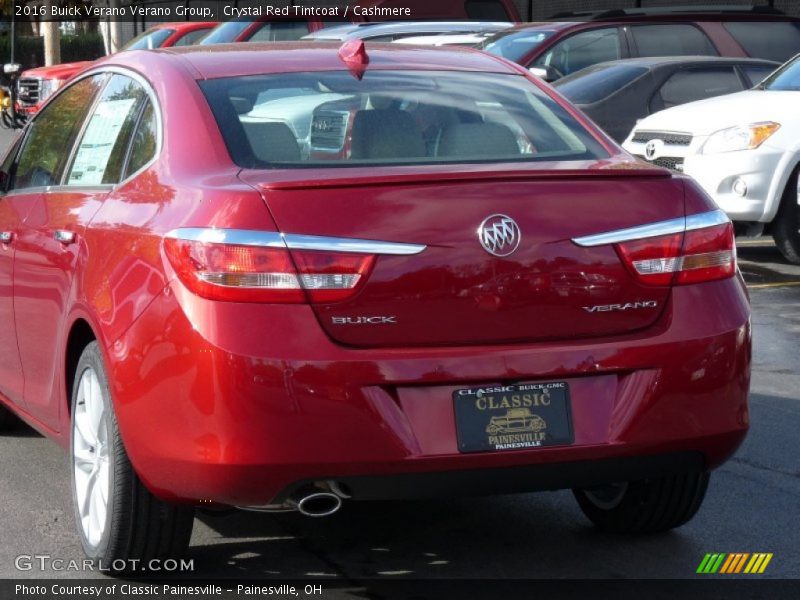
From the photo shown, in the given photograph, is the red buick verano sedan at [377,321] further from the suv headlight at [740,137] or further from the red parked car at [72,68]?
the red parked car at [72,68]

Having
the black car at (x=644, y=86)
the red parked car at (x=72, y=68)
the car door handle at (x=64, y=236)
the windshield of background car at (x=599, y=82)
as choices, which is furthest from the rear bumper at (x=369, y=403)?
the red parked car at (x=72, y=68)

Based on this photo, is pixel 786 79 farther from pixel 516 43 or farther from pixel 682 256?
pixel 682 256

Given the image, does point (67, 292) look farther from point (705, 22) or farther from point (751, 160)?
point (705, 22)

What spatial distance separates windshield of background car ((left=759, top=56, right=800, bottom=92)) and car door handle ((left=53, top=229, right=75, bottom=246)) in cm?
784

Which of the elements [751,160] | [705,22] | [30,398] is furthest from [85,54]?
[30,398]

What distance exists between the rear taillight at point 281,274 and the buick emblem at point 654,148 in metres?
8.10

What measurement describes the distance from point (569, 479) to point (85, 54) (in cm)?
5185

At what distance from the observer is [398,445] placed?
3.89 metres

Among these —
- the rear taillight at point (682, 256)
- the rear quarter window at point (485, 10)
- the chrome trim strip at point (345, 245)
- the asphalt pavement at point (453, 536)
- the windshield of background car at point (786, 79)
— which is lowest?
the rear quarter window at point (485, 10)

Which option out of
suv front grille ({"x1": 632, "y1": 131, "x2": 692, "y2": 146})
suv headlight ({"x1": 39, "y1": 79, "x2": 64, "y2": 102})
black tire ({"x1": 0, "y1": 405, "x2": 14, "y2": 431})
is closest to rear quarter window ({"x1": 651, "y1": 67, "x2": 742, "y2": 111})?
suv front grille ({"x1": 632, "y1": 131, "x2": 692, "y2": 146})

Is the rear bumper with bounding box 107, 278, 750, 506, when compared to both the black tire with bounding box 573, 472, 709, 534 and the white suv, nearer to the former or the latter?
the black tire with bounding box 573, 472, 709, 534

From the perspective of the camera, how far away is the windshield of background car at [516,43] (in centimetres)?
1456

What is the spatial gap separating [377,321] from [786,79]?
28.3ft

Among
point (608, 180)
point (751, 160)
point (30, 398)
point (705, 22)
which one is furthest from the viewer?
point (705, 22)
